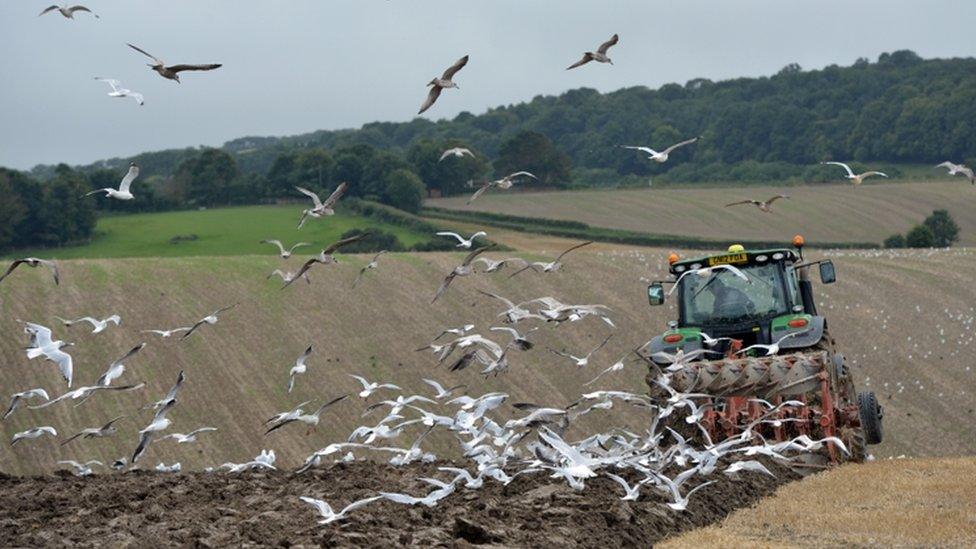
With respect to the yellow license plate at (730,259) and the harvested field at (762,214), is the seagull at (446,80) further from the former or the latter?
the harvested field at (762,214)

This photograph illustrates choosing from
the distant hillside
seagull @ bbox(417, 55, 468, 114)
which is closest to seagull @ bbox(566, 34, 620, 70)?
seagull @ bbox(417, 55, 468, 114)

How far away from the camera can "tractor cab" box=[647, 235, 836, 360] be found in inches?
665

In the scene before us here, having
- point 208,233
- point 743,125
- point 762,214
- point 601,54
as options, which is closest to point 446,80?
point 601,54

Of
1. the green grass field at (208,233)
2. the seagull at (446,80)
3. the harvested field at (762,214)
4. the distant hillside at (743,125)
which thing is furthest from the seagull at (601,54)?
the distant hillside at (743,125)

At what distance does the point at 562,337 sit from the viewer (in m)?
32.3

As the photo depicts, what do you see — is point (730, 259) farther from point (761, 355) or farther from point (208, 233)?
point (208, 233)

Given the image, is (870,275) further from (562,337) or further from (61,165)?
(61,165)

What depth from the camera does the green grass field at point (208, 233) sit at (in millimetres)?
50719

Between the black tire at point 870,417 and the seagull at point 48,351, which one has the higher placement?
the seagull at point 48,351

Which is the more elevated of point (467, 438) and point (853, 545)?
point (853, 545)

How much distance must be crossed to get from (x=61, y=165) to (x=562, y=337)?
35.3 metres

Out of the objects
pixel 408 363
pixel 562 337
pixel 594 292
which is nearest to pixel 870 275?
pixel 594 292

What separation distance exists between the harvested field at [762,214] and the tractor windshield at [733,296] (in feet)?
122

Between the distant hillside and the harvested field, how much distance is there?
6221 mm
